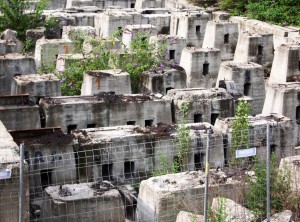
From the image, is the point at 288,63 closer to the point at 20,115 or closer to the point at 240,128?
the point at 240,128

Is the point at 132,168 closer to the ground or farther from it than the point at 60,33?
closer to the ground

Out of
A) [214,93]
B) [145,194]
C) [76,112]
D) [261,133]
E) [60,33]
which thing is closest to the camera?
[145,194]

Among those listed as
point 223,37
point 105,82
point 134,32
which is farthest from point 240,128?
point 223,37

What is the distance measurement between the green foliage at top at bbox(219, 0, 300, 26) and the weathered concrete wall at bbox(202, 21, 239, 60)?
2656mm

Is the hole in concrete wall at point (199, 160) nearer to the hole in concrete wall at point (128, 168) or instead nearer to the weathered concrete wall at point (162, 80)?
the hole in concrete wall at point (128, 168)

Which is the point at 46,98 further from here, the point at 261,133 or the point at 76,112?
the point at 261,133

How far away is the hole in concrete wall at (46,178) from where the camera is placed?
1688cm

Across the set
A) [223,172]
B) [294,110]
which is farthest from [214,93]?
[223,172]

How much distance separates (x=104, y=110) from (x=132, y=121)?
1002 mm

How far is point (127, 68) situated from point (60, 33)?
375 inches

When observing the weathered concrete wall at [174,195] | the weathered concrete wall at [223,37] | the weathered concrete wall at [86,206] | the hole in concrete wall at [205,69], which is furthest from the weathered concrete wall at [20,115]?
the weathered concrete wall at [223,37]

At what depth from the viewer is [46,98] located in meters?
20.2

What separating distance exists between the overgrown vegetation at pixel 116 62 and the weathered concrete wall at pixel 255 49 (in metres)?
4.35

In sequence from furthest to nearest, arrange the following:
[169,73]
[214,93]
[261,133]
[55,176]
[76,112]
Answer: [169,73], [214,93], [76,112], [261,133], [55,176]
